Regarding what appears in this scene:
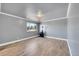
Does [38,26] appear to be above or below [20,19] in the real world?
below

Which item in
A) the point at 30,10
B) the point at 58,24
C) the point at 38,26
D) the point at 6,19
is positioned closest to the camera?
the point at 38,26

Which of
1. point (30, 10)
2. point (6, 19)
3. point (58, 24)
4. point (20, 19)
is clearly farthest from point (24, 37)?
point (58, 24)

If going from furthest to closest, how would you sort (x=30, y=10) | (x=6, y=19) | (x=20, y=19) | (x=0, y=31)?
(x=20, y=19) < (x=6, y=19) < (x=0, y=31) < (x=30, y=10)

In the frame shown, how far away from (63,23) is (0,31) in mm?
3666

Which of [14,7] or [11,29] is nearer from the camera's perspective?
[14,7]

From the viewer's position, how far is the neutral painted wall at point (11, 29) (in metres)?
3.85

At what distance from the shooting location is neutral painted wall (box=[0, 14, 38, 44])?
385 cm

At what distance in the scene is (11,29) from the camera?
171 inches

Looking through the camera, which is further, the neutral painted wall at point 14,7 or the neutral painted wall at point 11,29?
the neutral painted wall at point 11,29

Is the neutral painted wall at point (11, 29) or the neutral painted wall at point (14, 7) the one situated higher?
the neutral painted wall at point (14, 7)

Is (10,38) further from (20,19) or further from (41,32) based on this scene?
(41,32)

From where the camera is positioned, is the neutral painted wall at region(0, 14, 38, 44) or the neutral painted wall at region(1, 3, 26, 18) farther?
the neutral painted wall at region(0, 14, 38, 44)

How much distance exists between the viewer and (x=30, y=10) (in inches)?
129

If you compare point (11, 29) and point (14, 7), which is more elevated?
point (14, 7)
